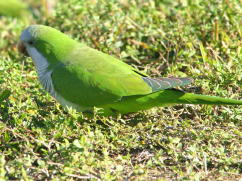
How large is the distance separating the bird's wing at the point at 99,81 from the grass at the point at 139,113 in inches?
7.3

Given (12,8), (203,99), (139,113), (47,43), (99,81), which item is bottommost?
(139,113)

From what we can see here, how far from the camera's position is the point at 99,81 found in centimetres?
361

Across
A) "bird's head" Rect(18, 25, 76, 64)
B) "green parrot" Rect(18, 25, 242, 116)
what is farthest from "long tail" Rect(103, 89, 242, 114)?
"bird's head" Rect(18, 25, 76, 64)

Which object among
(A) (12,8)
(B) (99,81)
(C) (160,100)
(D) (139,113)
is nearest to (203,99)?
(C) (160,100)

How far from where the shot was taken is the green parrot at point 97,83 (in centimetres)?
349

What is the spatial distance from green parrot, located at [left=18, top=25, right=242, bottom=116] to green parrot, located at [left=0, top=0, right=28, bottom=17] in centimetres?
294

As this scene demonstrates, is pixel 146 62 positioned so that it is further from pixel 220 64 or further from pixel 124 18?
pixel 220 64

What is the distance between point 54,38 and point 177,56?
1247 millimetres

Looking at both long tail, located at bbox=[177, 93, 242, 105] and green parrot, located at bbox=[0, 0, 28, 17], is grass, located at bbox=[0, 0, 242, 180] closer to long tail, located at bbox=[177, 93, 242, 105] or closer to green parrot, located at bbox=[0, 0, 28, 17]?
long tail, located at bbox=[177, 93, 242, 105]

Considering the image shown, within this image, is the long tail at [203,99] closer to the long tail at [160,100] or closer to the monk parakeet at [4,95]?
the long tail at [160,100]

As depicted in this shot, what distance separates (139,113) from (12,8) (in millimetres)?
3818

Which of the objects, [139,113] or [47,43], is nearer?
[139,113]

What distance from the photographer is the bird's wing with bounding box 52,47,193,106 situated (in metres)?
3.53

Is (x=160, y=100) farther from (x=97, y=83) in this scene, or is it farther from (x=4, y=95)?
(x=4, y=95)
